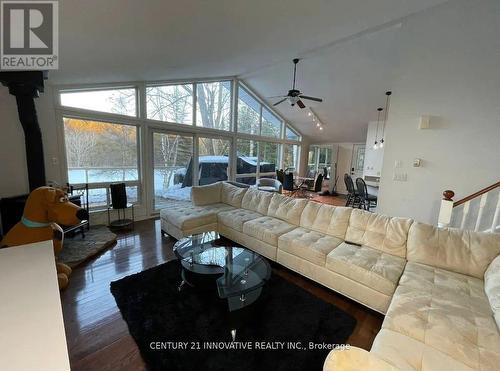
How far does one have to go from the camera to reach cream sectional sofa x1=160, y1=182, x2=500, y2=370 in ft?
3.73

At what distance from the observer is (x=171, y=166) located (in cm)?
498

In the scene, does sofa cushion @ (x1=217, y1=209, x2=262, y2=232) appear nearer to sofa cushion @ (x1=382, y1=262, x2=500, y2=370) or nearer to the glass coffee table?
the glass coffee table

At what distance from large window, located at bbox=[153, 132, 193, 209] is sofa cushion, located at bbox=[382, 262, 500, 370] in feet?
14.9

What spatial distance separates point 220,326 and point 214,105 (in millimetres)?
5201

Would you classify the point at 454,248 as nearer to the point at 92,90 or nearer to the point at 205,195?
the point at 205,195

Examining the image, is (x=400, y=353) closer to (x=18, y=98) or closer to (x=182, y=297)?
(x=182, y=297)

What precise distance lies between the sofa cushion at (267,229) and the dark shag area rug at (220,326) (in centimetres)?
55

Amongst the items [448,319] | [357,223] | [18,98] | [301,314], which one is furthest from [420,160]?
[18,98]

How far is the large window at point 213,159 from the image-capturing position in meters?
5.57

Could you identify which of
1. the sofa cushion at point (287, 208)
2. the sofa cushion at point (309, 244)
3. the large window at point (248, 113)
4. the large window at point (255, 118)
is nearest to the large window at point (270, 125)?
the large window at point (255, 118)

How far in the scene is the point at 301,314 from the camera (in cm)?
194

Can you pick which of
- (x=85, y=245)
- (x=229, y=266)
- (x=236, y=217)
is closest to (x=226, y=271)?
(x=229, y=266)

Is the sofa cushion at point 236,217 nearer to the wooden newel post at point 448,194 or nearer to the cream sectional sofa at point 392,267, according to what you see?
the cream sectional sofa at point 392,267

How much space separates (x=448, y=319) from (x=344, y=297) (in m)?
0.95
